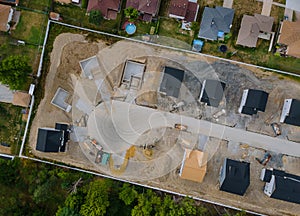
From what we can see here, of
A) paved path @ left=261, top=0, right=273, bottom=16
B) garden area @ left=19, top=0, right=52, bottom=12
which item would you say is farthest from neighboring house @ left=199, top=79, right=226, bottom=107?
garden area @ left=19, top=0, right=52, bottom=12

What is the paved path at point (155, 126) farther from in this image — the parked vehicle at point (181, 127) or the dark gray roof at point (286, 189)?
the dark gray roof at point (286, 189)

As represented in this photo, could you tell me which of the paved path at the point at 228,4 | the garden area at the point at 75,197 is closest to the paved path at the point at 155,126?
the garden area at the point at 75,197

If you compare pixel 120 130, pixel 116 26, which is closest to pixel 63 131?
pixel 120 130

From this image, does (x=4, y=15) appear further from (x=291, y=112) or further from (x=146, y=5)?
(x=291, y=112)

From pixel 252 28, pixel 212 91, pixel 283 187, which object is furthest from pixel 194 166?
pixel 252 28

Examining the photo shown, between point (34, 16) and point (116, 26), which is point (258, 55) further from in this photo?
point (34, 16)

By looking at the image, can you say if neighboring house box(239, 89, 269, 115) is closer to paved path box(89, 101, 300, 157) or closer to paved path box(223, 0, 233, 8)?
paved path box(89, 101, 300, 157)
